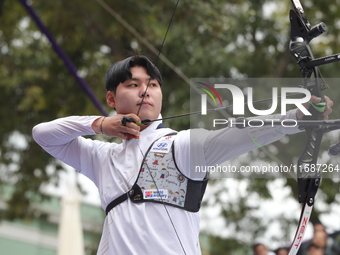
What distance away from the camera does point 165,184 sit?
80.7 inches

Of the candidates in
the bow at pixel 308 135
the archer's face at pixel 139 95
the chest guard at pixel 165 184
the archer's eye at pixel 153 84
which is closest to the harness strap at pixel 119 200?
the chest guard at pixel 165 184

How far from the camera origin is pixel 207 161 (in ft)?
6.56

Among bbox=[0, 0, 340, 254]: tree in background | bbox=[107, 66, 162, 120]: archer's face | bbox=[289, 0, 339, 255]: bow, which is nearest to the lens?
bbox=[289, 0, 339, 255]: bow

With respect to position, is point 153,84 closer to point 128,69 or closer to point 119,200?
point 128,69

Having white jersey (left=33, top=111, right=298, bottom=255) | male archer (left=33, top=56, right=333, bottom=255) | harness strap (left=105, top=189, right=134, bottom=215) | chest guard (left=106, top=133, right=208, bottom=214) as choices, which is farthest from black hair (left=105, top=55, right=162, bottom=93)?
harness strap (left=105, top=189, right=134, bottom=215)

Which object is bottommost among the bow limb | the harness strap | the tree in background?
the harness strap

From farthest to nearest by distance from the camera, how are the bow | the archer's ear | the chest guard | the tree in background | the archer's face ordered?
the tree in background < the archer's ear < the archer's face < the chest guard < the bow

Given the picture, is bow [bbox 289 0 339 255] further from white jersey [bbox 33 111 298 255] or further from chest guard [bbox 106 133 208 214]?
chest guard [bbox 106 133 208 214]

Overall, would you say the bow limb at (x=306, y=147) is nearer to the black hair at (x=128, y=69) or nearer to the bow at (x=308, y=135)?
the bow at (x=308, y=135)

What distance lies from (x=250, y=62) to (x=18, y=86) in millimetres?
2464

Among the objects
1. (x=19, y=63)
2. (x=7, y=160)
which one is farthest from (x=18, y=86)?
(x=7, y=160)

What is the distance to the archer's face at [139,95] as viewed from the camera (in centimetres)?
220

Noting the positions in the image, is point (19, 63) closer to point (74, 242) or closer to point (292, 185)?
point (74, 242)

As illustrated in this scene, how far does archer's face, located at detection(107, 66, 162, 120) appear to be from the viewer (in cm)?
220
